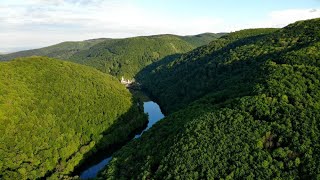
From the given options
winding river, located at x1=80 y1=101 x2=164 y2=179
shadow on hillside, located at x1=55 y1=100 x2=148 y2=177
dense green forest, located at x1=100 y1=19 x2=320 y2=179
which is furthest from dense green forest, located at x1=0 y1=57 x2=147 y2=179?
dense green forest, located at x1=100 y1=19 x2=320 y2=179

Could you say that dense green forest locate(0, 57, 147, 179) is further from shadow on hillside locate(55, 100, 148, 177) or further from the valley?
the valley

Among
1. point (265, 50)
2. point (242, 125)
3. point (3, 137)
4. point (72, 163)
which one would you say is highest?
point (265, 50)

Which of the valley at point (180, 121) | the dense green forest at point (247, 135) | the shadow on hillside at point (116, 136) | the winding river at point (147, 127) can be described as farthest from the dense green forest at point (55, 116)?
the dense green forest at point (247, 135)

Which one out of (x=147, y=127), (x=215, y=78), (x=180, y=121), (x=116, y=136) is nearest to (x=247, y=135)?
(x=180, y=121)

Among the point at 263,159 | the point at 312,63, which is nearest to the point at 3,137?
the point at 263,159

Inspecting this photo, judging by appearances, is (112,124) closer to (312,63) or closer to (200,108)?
(200,108)

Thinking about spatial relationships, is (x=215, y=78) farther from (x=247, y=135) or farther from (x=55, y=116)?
(x=247, y=135)

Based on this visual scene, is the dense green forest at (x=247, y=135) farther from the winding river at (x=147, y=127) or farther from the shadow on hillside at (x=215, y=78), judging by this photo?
the winding river at (x=147, y=127)

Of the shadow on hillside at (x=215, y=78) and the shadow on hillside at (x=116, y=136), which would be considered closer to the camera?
the shadow on hillside at (x=215, y=78)
